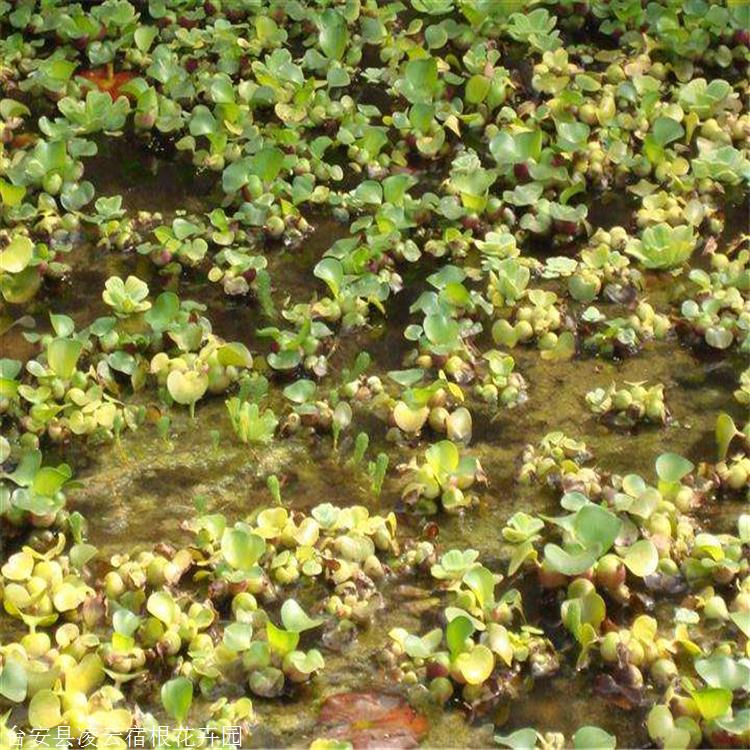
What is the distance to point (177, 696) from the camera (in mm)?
2480

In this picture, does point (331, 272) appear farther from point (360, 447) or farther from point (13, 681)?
point (13, 681)

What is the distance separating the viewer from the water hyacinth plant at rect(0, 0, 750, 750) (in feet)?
8.59

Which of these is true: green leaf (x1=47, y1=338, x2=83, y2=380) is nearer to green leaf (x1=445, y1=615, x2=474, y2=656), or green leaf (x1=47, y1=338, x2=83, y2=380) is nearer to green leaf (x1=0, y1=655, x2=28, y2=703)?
green leaf (x1=0, y1=655, x2=28, y2=703)

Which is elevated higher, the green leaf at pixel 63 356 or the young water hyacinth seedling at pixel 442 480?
the young water hyacinth seedling at pixel 442 480

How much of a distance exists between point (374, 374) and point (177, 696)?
1.12 metres

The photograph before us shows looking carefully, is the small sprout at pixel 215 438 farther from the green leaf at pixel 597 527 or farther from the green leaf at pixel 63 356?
the green leaf at pixel 597 527

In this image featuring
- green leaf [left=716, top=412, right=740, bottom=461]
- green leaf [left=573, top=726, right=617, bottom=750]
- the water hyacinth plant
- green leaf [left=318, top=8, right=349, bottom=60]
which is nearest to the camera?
green leaf [left=573, top=726, right=617, bottom=750]

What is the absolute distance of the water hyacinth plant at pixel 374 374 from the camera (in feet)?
8.59

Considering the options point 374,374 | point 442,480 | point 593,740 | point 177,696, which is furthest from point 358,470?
point 593,740

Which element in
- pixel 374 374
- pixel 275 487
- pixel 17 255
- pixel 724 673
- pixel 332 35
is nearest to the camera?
pixel 724 673

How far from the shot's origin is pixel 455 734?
8.40 feet

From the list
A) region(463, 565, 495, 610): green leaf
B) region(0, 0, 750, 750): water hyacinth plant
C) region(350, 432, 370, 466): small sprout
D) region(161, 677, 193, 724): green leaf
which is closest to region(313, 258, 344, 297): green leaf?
region(0, 0, 750, 750): water hyacinth plant

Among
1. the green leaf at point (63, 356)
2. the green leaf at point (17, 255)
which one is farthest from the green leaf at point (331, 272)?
the green leaf at point (17, 255)

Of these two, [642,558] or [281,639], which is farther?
[642,558]
